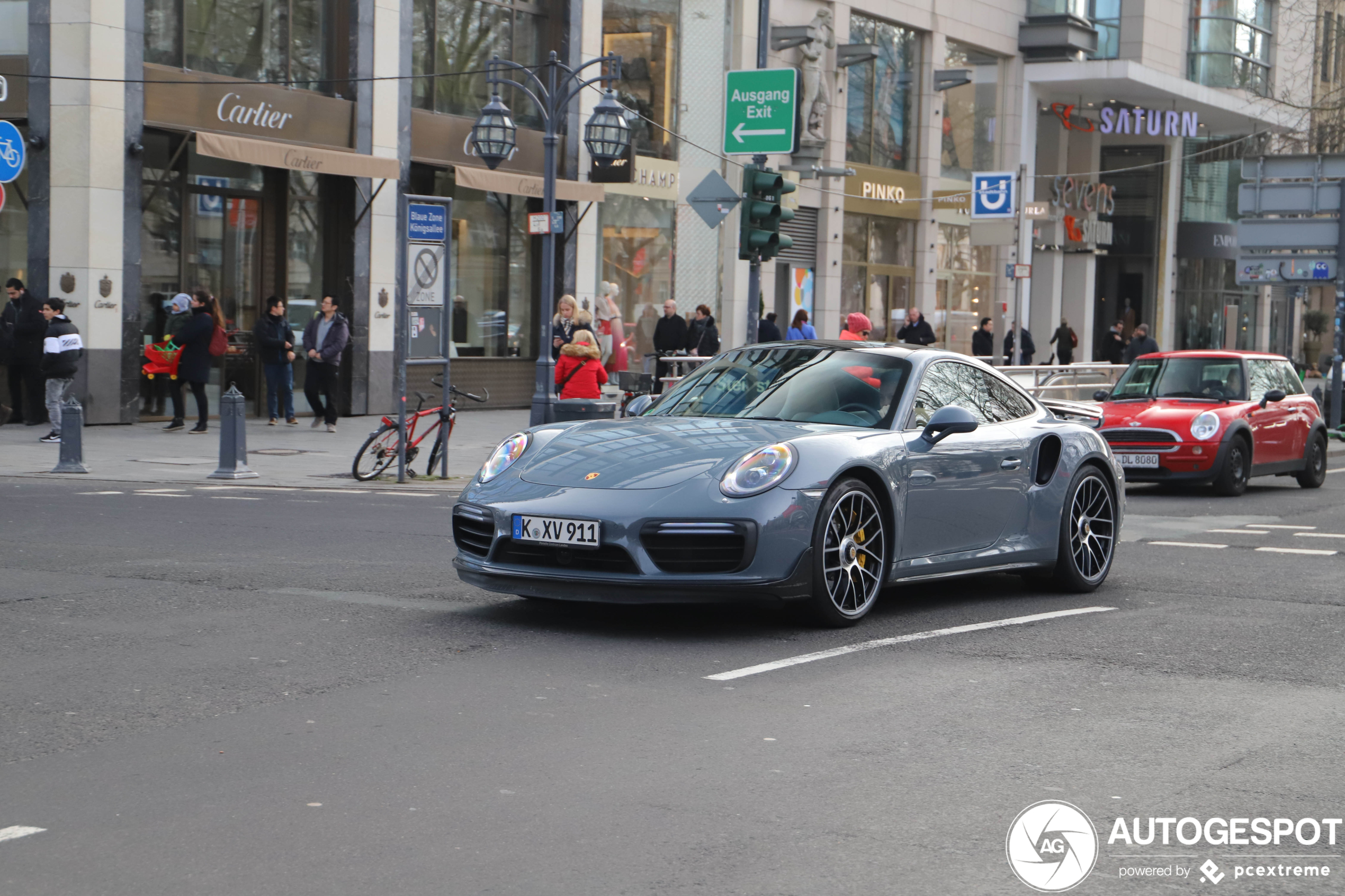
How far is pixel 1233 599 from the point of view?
927 centimetres

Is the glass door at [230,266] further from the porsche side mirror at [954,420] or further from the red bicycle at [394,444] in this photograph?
the porsche side mirror at [954,420]

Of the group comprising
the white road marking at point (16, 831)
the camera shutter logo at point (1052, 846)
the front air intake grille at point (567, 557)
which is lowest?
the white road marking at point (16, 831)

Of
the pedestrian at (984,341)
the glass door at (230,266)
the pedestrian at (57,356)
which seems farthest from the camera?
the pedestrian at (984,341)

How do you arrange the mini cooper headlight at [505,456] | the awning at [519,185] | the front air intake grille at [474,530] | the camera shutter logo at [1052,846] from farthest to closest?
the awning at [519,185], the mini cooper headlight at [505,456], the front air intake grille at [474,530], the camera shutter logo at [1052,846]

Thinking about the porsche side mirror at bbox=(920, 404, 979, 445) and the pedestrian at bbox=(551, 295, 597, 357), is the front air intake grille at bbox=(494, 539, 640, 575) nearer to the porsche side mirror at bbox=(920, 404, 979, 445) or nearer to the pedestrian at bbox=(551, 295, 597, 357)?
the porsche side mirror at bbox=(920, 404, 979, 445)

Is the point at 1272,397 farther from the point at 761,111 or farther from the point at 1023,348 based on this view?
the point at 1023,348

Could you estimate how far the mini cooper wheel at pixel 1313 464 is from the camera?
18531 mm

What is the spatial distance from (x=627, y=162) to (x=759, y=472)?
22807mm

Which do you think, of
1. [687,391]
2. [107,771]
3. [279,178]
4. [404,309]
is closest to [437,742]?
[107,771]

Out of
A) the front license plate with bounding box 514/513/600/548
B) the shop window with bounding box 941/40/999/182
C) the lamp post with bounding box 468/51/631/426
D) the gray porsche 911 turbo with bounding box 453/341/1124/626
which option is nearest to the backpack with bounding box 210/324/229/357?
the lamp post with bounding box 468/51/631/426

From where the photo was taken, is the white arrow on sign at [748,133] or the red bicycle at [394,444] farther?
the white arrow on sign at [748,133]

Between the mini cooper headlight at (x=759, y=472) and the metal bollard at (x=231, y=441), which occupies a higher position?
the mini cooper headlight at (x=759, y=472)

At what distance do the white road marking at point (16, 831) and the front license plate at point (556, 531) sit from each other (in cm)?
327

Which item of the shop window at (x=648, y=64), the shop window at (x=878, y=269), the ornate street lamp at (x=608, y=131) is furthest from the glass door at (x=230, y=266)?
the shop window at (x=878, y=269)
